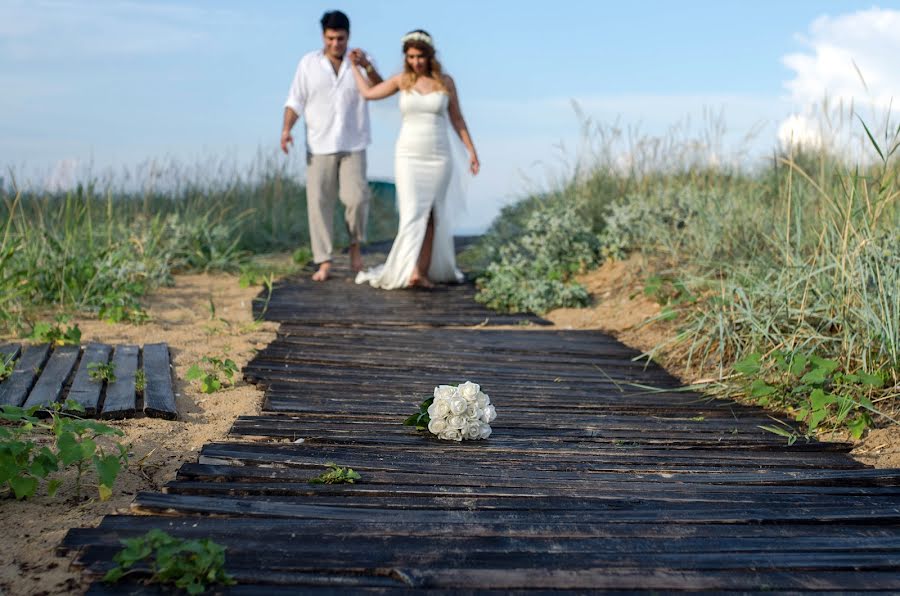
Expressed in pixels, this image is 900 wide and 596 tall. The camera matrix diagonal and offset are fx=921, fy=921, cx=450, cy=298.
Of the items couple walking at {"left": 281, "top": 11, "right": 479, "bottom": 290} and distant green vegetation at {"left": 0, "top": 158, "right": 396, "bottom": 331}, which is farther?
couple walking at {"left": 281, "top": 11, "right": 479, "bottom": 290}

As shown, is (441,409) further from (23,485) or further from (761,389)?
(761,389)

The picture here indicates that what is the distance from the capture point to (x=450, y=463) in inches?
129

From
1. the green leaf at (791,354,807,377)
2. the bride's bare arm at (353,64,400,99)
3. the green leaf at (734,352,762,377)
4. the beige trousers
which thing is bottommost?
the green leaf at (734,352,762,377)

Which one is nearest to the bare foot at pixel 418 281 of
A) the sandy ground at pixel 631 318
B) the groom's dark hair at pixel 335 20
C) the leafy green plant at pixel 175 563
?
the sandy ground at pixel 631 318

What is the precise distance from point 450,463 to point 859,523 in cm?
135

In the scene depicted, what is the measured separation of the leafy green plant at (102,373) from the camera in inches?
174

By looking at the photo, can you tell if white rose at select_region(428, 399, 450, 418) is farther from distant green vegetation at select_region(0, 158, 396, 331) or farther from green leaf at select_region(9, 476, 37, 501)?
distant green vegetation at select_region(0, 158, 396, 331)

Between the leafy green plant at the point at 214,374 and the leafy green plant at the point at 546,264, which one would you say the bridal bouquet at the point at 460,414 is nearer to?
the leafy green plant at the point at 214,374

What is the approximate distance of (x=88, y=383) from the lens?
4.40 m

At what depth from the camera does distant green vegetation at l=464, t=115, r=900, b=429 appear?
182 inches

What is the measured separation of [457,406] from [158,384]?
169 centimetres

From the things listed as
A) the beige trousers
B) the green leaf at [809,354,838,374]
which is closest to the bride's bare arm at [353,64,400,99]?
the beige trousers

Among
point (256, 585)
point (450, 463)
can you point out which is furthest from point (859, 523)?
point (256, 585)

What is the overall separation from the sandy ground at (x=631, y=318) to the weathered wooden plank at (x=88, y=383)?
3.10 m
